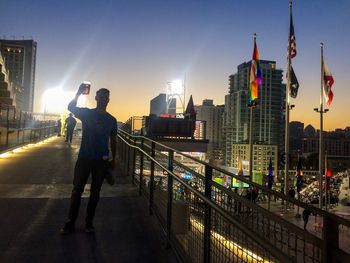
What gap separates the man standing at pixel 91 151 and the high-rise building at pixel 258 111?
8100 cm

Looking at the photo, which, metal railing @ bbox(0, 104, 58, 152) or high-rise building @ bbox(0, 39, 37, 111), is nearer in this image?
metal railing @ bbox(0, 104, 58, 152)

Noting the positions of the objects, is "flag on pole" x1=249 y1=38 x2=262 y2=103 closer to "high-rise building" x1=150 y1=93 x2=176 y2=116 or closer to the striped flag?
the striped flag

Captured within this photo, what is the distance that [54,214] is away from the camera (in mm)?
6215

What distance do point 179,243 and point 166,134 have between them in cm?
3301

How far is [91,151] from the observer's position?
16.5 ft

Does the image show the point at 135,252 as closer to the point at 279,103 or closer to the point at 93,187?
the point at 93,187

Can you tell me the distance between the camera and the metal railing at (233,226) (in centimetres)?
189

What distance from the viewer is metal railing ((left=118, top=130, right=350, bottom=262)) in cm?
189

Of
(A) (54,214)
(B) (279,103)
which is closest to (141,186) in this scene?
(A) (54,214)

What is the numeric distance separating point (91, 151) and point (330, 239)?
3.79 m

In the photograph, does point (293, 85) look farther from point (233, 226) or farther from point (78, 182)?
point (233, 226)

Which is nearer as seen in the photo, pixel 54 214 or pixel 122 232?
pixel 122 232

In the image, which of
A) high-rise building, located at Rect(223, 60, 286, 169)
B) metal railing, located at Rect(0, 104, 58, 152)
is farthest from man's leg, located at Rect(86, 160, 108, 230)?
high-rise building, located at Rect(223, 60, 286, 169)

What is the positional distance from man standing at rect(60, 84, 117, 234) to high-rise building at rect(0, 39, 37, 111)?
446 ft
